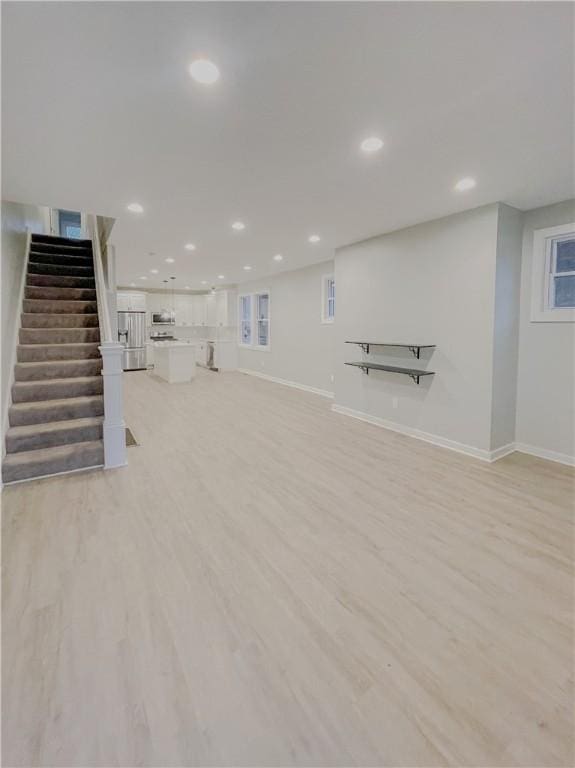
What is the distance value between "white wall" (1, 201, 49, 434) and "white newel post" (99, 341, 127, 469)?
0.91 meters

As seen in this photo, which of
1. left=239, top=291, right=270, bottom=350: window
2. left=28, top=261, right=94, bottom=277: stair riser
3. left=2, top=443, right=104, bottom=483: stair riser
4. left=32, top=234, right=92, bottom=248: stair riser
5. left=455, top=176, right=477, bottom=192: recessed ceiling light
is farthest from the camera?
left=239, top=291, right=270, bottom=350: window

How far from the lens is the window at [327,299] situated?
6645 mm

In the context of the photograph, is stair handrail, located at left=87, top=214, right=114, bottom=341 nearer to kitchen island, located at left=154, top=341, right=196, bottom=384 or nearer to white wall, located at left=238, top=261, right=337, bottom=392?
kitchen island, located at left=154, top=341, right=196, bottom=384

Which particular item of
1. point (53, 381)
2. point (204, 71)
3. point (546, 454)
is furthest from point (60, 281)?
point (546, 454)

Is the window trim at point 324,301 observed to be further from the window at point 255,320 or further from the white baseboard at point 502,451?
the white baseboard at point 502,451

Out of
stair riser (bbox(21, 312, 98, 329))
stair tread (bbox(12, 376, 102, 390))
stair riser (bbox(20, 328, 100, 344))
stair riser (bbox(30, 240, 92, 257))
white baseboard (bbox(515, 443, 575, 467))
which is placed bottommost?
white baseboard (bbox(515, 443, 575, 467))

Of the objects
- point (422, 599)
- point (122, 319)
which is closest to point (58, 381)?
point (422, 599)

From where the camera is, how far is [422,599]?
184 centimetres

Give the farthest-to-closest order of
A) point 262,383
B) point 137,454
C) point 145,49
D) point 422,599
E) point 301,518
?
point 262,383
point 137,454
point 301,518
point 422,599
point 145,49

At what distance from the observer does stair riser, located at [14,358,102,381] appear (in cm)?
388

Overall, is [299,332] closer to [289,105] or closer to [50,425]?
[50,425]

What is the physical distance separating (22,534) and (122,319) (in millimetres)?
8768

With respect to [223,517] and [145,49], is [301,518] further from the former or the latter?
[145,49]

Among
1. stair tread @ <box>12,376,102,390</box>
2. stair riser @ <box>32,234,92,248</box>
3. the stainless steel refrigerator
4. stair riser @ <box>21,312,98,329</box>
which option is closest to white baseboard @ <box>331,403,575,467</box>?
stair tread @ <box>12,376,102,390</box>
